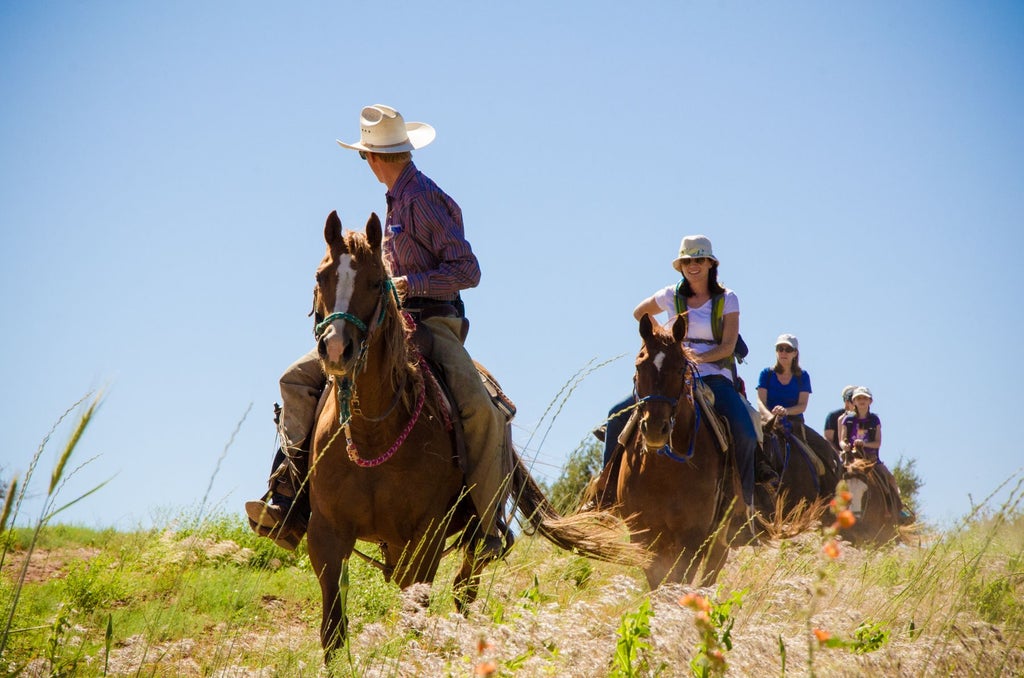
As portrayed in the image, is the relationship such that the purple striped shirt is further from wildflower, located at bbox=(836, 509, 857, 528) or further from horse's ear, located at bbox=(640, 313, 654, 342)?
wildflower, located at bbox=(836, 509, 857, 528)

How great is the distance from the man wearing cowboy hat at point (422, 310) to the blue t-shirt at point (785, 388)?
7.83m

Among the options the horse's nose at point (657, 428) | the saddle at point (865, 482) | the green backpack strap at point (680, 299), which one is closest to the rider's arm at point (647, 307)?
the green backpack strap at point (680, 299)

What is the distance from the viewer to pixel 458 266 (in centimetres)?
716

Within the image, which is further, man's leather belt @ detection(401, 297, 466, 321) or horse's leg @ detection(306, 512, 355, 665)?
man's leather belt @ detection(401, 297, 466, 321)

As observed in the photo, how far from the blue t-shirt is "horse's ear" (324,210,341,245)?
9.53 metres

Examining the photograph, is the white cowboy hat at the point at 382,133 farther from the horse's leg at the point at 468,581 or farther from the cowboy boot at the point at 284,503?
the horse's leg at the point at 468,581

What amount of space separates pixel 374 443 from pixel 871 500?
1189 cm

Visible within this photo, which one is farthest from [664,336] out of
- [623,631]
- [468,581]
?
[623,631]

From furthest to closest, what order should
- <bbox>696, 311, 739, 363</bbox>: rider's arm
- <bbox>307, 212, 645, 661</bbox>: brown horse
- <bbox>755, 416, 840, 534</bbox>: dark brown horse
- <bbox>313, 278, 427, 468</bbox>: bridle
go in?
<bbox>755, 416, 840, 534</bbox>: dark brown horse
<bbox>696, 311, 739, 363</bbox>: rider's arm
<bbox>307, 212, 645, 661</bbox>: brown horse
<bbox>313, 278, 427, 468</bbox>: bridle

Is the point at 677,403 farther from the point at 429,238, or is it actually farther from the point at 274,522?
the point at 274,522

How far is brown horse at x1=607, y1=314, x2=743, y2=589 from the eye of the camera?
8.27 metres

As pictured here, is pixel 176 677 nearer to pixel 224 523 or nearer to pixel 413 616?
pixel 413 616

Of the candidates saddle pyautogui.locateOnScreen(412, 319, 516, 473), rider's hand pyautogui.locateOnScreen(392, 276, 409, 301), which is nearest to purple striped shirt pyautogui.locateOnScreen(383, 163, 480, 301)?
saddle pyautogui.locateOnScreen(412, 319, 516, 473)

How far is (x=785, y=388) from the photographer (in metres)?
14.1
